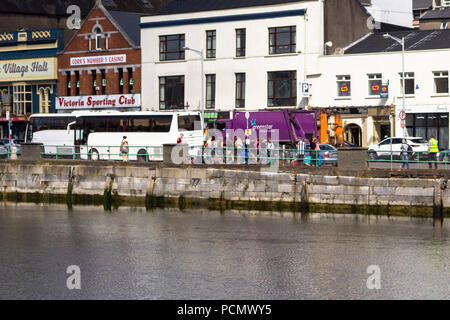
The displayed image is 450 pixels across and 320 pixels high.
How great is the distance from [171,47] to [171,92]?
3777 mm

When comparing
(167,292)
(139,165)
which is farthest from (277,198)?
(167,292)

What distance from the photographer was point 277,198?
147 feet

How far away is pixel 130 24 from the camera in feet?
269

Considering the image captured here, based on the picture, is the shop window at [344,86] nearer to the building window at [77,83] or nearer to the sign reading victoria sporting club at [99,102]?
the sign reading victoria sporting club at [99,102]

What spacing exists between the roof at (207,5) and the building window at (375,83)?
28.4 ft

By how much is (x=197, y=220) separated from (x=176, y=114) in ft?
53.5

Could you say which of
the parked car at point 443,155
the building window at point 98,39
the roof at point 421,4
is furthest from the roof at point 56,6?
the parked car at point 443,155

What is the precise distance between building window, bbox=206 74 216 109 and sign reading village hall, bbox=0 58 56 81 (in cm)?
1631

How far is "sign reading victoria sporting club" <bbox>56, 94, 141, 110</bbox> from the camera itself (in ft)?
255

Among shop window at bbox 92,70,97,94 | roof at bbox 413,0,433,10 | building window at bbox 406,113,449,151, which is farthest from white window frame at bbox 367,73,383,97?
roof at bbox 413,0,433,10

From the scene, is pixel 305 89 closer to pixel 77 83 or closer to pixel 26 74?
pixel 77 83

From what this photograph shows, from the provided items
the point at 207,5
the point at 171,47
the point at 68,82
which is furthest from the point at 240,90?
the point at 68,82

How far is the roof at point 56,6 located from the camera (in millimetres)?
93938

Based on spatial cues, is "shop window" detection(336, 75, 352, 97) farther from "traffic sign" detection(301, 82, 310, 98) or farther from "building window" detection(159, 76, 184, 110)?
"building window" detection(159, 76, 184, 110)
